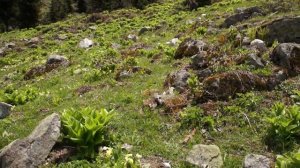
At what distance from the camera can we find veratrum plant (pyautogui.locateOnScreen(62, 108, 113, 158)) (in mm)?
10250

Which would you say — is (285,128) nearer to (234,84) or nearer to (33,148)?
(234,84)

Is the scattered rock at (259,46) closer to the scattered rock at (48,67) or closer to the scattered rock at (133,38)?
the scattered rock at (48,67)

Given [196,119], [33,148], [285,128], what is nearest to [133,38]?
[196,119]

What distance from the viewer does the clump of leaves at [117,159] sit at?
9375 millimetres

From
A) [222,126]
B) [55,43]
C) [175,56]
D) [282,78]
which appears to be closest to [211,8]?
[55,43]

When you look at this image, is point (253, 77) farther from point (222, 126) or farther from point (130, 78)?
point (130, 78)

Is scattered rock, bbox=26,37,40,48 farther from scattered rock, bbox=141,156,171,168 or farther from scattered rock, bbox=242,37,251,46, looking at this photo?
scattered rock, bbox=141,156,171,168

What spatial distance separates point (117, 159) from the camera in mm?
9828

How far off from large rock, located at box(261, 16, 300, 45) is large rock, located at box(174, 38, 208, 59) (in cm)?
265

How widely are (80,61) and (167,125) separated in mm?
13368

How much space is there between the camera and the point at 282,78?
1310 cm

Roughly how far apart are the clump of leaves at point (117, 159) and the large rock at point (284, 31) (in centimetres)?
911

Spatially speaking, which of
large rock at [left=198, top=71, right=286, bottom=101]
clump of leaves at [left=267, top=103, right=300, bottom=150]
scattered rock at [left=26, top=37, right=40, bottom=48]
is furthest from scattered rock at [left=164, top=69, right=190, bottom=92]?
scattered rock at [left=26, top=37, right=40, bottom=48]

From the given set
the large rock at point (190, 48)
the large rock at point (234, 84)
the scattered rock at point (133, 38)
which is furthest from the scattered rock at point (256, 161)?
the scattered rock at point (133, 38)
